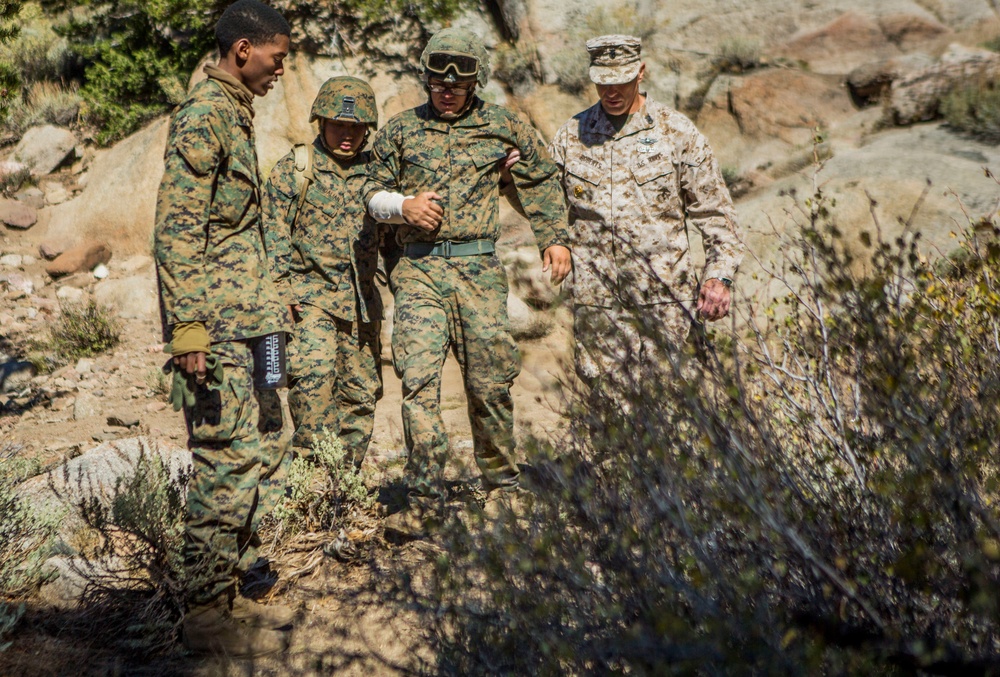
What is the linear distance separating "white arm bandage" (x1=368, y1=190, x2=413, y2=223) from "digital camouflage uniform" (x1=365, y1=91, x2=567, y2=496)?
0.44 ft

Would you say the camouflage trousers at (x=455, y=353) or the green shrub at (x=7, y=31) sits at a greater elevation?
the green shrub at (x=7, y=31)

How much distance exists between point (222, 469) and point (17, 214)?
9070 mm

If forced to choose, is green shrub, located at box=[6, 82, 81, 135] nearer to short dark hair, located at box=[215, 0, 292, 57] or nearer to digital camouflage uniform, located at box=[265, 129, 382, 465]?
digital camouflage uniform, located at box=[265, 129, 382, 465]

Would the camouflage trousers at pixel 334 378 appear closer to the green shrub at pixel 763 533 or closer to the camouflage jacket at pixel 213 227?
the camouflage jacket at pixel 213 227

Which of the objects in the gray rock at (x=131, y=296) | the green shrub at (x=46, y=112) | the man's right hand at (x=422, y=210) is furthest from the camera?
the green shrub at (x=46, y=112)

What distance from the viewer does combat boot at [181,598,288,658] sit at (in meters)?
3.62

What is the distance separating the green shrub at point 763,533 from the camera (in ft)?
6.74

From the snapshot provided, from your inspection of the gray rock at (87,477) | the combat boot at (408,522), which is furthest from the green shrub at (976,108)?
the gray rock at (87,477)

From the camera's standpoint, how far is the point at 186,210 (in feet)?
11.3

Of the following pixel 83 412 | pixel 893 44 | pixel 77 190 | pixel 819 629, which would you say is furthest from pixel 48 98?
pixel 819 629

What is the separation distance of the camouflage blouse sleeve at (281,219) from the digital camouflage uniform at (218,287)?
1322 millimetres

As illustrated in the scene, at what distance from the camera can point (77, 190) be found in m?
11.7

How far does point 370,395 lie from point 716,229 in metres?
2.05

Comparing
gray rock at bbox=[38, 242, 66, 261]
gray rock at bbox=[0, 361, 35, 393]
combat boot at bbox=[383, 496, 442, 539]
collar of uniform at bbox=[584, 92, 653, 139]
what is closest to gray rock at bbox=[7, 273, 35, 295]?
gray rock at bbox=[38, 242, 66, 261]
